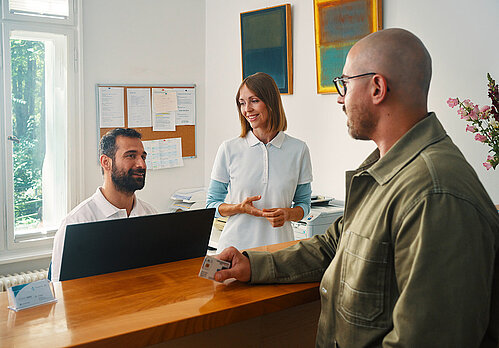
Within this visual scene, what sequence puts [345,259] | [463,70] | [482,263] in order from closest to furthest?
[482,263], [345,259], [463,70]

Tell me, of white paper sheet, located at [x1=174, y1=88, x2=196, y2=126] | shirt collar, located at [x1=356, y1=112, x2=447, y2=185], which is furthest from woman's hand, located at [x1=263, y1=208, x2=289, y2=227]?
white paper sheet, located at [x1=174, y1=88, x2=196, y2=126]

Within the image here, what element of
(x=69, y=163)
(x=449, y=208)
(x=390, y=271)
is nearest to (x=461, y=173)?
(x=449, y=208)

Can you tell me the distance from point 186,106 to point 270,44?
1.05m

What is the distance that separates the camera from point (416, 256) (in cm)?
98

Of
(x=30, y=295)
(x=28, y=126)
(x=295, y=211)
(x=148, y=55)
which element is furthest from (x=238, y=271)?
(x=148, y=55)

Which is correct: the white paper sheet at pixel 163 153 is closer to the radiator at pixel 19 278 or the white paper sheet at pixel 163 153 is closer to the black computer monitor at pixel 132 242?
the radiator at pixel 19 278

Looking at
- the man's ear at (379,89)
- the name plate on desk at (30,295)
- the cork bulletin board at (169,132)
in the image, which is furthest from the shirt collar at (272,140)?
the cork bulletin board at (169,132)

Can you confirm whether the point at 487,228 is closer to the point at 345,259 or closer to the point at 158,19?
the point at 345,259

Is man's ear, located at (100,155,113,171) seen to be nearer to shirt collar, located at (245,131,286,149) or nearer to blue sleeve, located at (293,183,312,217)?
shirt collar, located at (245,131,286,149)

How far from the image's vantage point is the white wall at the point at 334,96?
2.78 meters

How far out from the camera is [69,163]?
13.4 ft

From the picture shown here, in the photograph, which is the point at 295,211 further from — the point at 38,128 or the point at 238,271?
the point at 38,128

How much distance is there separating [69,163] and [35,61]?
819mm

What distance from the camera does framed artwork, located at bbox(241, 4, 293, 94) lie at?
3909 millimetres
